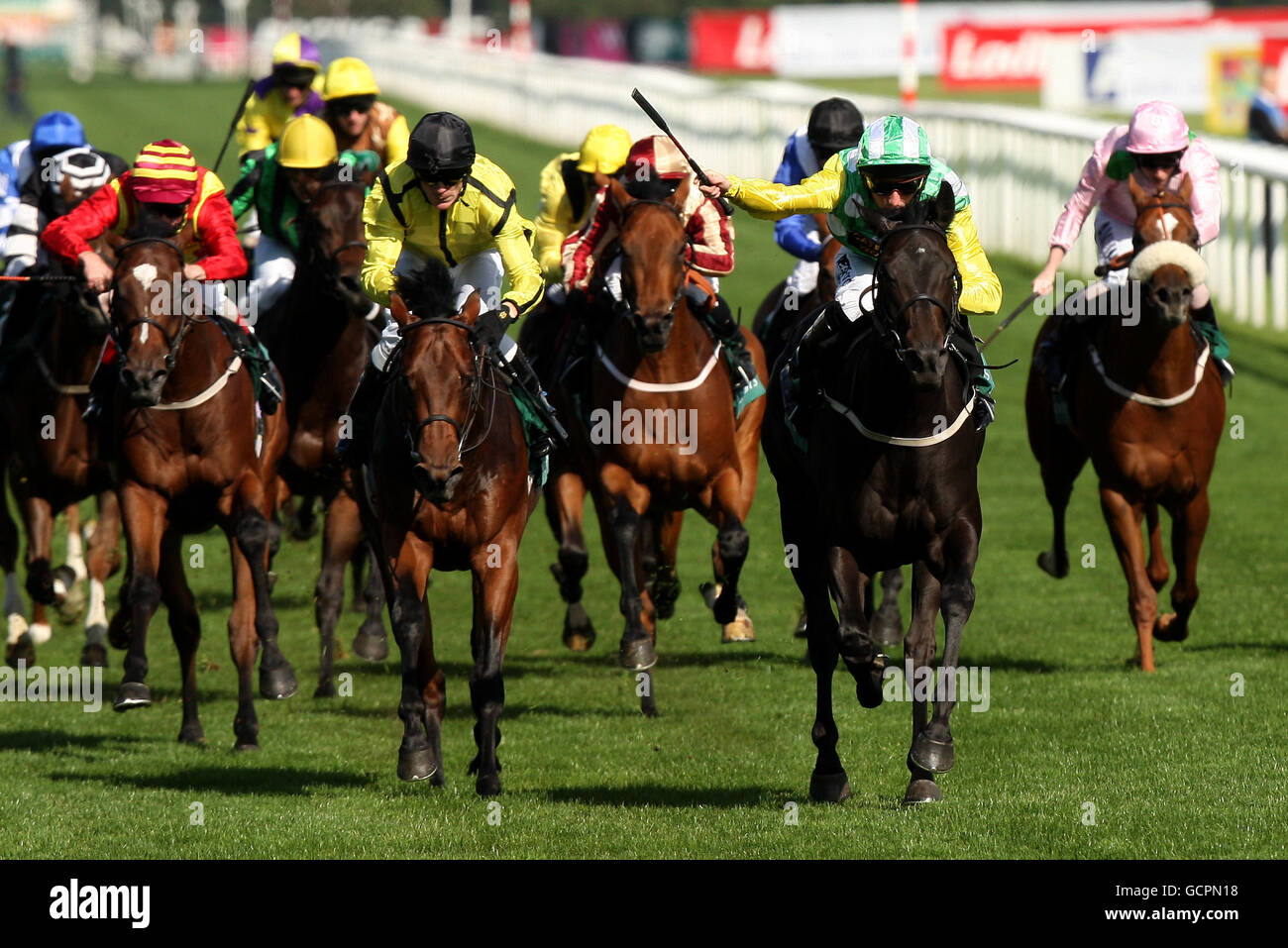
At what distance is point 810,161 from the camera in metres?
10.9

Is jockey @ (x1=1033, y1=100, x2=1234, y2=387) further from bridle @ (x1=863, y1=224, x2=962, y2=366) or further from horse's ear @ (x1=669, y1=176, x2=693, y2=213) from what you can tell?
bridle @ (x1=863, y1=224, x2=962, y2=366)

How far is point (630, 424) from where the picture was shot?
9.48m

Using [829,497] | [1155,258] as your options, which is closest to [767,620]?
[1155,258]

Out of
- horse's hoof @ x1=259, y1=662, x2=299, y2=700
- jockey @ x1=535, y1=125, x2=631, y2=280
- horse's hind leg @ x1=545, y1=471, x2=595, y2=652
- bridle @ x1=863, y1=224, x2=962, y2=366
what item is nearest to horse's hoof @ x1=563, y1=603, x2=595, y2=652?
horse's hind leg @ x1=545, y1=471, x2=595, y2=652

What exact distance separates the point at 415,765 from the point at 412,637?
446 millimetres

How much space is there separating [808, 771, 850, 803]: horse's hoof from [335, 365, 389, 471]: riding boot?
79.5 inches

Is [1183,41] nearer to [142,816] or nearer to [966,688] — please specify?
[966,688]

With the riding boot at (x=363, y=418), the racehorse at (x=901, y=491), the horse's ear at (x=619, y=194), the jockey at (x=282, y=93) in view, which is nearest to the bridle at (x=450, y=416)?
the riding boot at (x=363, y=418)

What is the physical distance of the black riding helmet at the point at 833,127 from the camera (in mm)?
10484

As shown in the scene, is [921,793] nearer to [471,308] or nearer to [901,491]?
[901,491]

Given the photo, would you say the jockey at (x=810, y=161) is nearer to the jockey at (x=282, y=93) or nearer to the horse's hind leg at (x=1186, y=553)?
the horse's hind leg at (x=1186, y=553)

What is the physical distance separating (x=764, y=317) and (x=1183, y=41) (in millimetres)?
26286
